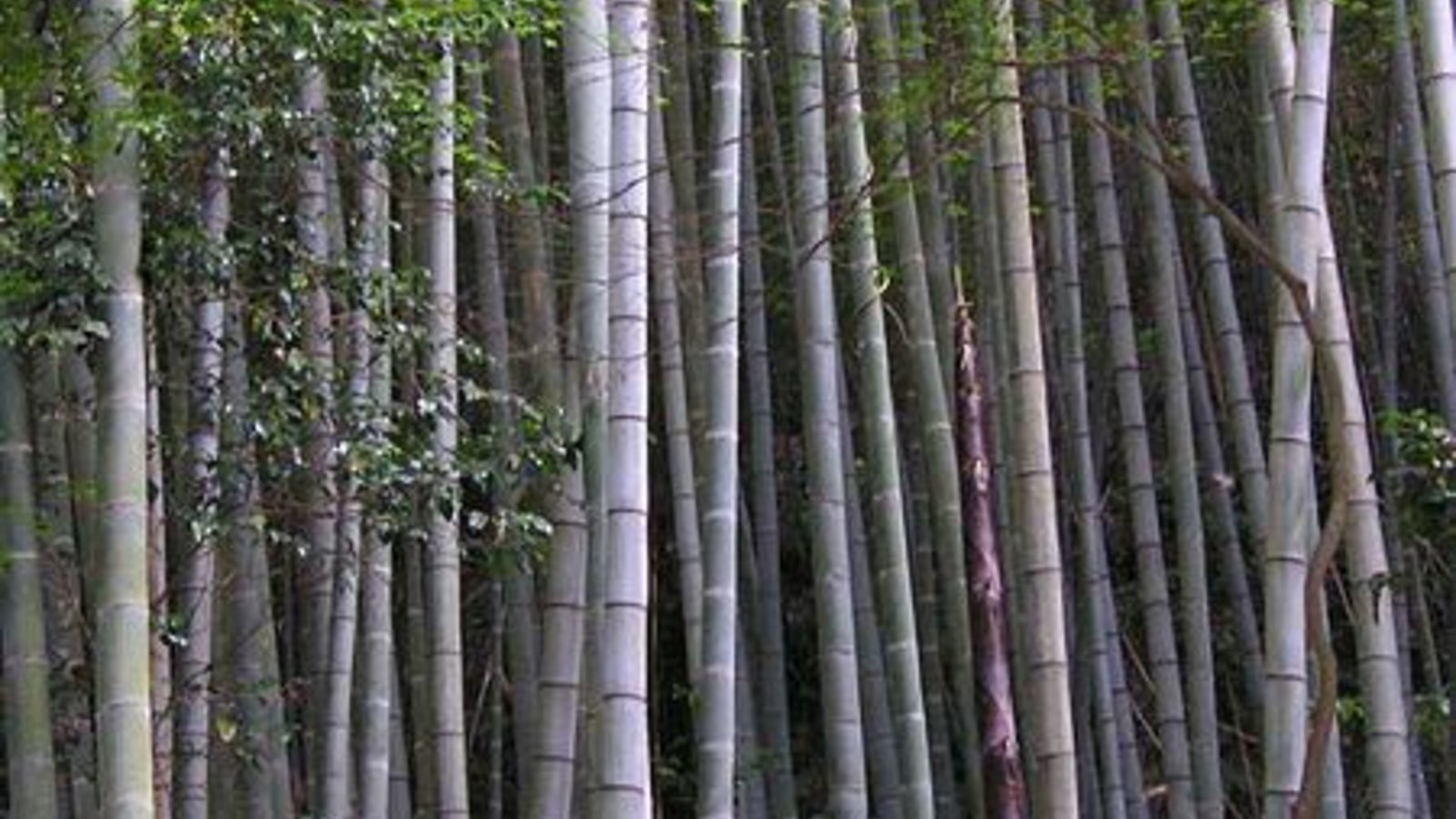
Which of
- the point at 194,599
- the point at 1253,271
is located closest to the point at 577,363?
the point at 194,599

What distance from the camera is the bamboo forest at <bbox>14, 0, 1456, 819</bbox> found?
15.5 feet

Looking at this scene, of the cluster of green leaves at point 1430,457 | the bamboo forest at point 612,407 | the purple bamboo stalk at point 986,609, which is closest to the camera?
the bamboo forest at point 612,407

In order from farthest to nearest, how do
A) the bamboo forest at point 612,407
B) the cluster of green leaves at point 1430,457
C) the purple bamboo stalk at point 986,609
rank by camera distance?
1. the purple bamboo stalk at point 986,609
2. the cluster of green leaves at point 1430,457
3. the bamboo forest at point 612,407

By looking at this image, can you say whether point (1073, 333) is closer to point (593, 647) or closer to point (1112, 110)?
point (1112, 110)

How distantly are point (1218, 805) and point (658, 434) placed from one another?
8.14 ft

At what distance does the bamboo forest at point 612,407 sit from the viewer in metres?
4.71

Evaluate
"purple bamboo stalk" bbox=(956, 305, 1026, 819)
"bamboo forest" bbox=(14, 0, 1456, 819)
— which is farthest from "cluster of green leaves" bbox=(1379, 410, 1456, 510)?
"purple bamboo stalk" bbox=(956, 305, 1026, 819)

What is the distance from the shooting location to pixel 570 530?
551 cm

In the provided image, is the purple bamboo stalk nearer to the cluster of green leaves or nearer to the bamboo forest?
the bamboo forest

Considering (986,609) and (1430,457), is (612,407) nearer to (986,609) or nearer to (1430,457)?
(986,609)

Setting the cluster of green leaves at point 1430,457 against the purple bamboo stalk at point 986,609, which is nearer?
the cluster of green leaves at point 1430,457

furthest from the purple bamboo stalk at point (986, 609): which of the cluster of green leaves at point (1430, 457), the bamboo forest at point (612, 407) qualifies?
the cluster of green leaves at point (1430, 457)

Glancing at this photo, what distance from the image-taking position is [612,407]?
14.4ft

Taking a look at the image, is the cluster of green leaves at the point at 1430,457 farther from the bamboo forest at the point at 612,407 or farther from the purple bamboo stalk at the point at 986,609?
the purple bamboo stalk at the point at 986,609
